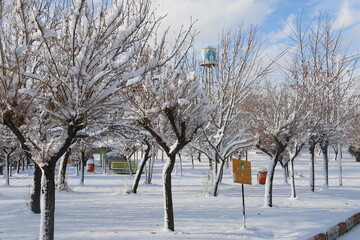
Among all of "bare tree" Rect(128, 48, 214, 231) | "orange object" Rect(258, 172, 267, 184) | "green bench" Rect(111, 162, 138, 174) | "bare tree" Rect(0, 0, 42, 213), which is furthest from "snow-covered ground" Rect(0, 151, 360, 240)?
"green bench" Rect(111, 162, 138, 174)

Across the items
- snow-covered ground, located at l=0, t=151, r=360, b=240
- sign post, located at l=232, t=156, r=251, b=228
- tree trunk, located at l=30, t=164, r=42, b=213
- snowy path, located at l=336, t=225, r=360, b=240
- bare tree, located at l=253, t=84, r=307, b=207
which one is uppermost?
bare tree, located at l=253, t=84, r=307, b=207

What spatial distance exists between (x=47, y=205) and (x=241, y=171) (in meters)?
4.52

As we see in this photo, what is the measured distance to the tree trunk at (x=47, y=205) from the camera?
234 inches

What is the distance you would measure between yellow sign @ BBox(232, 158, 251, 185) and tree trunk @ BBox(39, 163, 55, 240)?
409 centimetres

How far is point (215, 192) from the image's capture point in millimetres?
14648

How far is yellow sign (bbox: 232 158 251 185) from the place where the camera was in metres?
8.41

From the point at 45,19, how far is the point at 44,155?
10.4ft

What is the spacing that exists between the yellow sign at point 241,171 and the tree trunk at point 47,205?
409cm

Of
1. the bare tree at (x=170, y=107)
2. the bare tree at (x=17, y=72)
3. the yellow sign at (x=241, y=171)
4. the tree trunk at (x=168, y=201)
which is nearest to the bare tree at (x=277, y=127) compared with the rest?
the yellow sign at (x=241, y=171)

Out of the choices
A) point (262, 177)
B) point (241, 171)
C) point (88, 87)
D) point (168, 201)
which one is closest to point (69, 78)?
point (88, 87)

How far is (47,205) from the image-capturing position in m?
6.00

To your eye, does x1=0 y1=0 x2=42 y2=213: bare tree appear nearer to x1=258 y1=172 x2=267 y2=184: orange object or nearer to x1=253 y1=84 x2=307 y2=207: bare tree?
x1=253 y1=84 x2=307 y2=207: bare tree

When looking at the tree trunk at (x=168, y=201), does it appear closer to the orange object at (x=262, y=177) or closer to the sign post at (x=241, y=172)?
the sign post at (x=241, y=172)

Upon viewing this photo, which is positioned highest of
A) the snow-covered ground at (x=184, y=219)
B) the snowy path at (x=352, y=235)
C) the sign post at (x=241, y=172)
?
the sign post at (x=241, y=172)
